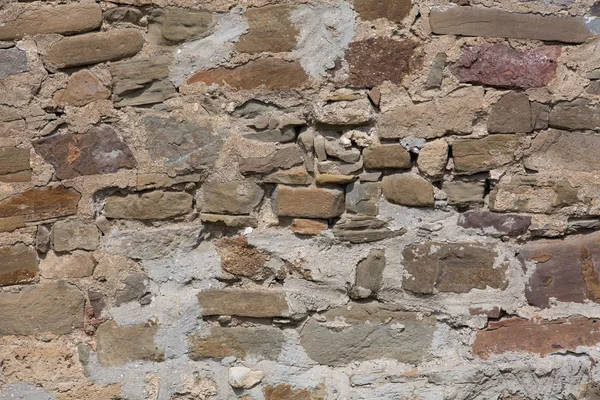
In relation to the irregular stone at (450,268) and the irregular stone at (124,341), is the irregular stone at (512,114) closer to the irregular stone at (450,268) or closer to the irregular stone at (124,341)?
the irregular stone at (450,268)

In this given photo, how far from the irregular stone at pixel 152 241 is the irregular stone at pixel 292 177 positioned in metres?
0.24

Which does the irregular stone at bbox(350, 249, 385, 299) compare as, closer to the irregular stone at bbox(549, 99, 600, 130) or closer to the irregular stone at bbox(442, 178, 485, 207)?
the irregular stone at bbox(442, 178, 485, 207)

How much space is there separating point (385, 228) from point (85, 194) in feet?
2.67

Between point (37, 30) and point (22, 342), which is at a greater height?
point (37, 30)

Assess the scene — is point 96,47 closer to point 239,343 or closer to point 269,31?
point 269,31

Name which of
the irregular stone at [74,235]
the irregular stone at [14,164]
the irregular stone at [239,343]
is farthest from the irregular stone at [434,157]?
the irregular stone at [14,164]

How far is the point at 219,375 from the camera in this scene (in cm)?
196

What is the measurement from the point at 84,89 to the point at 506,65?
1.11m

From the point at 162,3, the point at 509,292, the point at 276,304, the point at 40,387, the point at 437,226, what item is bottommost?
the point at 40,387

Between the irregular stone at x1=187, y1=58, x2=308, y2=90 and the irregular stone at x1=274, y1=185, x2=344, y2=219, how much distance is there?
276mm

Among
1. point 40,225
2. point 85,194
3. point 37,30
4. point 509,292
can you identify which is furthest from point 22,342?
point 509,292

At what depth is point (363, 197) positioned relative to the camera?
6.21ft

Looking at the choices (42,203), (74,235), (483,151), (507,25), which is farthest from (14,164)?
(507,25)

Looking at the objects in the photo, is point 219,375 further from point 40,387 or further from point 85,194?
point 85,194
